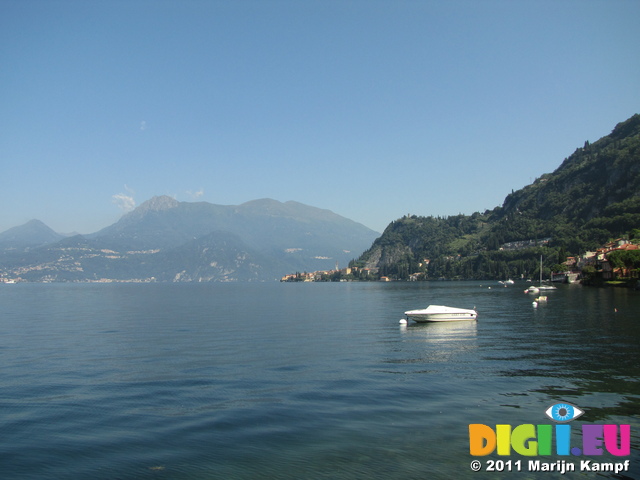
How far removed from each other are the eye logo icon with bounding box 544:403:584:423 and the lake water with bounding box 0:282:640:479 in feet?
1.69

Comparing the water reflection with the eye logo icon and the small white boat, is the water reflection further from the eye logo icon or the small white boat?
the eye logo icon

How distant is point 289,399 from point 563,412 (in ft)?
42.9

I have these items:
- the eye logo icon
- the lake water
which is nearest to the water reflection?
the lake water

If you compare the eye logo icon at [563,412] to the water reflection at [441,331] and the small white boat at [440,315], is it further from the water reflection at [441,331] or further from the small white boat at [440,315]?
the small white boat at [440,315]

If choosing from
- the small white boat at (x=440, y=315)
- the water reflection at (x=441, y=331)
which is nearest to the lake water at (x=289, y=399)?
the water reflection at (x=441, y=331)

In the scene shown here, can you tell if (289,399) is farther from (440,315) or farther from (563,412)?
(440,315)

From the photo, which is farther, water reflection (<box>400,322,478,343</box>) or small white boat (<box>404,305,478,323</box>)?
small white boat (<box>404,305,478,323</box>)

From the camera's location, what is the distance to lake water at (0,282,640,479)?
1720 cm

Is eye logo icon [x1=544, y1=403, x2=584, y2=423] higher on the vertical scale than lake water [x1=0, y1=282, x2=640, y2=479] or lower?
higher

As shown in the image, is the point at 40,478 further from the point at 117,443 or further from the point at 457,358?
the point at 457,358

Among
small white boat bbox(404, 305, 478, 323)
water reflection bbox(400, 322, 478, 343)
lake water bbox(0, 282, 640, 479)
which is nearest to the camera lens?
lake water bbox(0, 282, 640, 479)

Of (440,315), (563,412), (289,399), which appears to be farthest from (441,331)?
(289,399)

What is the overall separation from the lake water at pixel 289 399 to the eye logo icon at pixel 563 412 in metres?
0.51

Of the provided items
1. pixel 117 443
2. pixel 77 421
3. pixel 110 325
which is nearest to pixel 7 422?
pixel 77 421
